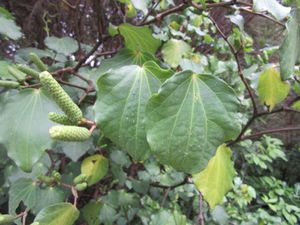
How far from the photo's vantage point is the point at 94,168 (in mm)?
1063

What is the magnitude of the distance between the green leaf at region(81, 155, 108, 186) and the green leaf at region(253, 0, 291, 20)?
2.14 ft

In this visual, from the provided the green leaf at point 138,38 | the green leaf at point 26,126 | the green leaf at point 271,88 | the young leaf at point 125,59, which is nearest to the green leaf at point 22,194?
the green leaf at point 26,126

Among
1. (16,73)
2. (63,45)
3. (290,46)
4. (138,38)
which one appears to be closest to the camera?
(290,46)

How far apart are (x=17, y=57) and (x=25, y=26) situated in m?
0.89

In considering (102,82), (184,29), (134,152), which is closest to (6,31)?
(102,82)

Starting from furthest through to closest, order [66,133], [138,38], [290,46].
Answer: [138,38]
[290,46]
[66,133]

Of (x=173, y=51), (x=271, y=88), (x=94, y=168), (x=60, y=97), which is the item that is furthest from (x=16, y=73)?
(x=271, y=88)

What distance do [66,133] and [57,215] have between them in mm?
287

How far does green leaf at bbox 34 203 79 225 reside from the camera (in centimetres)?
73

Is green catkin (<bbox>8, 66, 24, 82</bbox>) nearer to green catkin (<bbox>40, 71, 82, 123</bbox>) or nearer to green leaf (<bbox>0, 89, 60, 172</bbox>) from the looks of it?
green leaf (<bbox>0, 89, 60, 172</bbox>)

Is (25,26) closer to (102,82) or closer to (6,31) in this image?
(6,31)

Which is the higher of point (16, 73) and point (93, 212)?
point (16, 73)

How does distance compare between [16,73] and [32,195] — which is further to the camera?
[32,195]

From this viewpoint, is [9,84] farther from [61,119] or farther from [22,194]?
[22,194]
